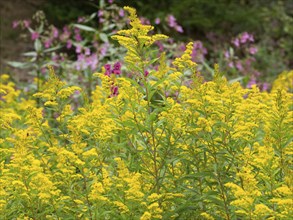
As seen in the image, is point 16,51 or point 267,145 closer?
point 267,145

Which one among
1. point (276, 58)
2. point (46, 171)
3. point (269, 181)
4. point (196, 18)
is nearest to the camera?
point (269, 181)

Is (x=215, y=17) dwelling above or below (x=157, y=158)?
above

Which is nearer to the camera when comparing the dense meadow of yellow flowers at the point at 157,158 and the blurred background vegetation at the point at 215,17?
the dense meadow of yellow flowers at the point at 157,158

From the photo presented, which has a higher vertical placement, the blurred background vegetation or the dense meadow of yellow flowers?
the blurred background vegetation

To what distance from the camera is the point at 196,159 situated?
343 cm

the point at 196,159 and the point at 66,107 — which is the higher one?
the point at 66,107

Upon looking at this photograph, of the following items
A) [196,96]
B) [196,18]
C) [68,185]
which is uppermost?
[196,18]

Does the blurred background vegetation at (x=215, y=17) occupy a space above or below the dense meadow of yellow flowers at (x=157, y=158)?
above

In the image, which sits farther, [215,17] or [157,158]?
[215,17]

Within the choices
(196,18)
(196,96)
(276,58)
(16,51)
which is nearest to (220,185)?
(196,96)

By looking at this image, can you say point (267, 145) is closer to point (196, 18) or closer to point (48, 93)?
point (48, 93)

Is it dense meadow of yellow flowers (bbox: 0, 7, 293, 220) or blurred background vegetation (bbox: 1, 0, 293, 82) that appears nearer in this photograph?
dense meadow of yellow flowers (bbox: 0, 7, 293, 220)

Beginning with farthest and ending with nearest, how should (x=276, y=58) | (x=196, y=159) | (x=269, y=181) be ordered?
(x=276, y=58)
(x=196, y=159)
(x=269, y=181)

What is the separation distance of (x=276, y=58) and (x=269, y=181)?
21.5 ft
